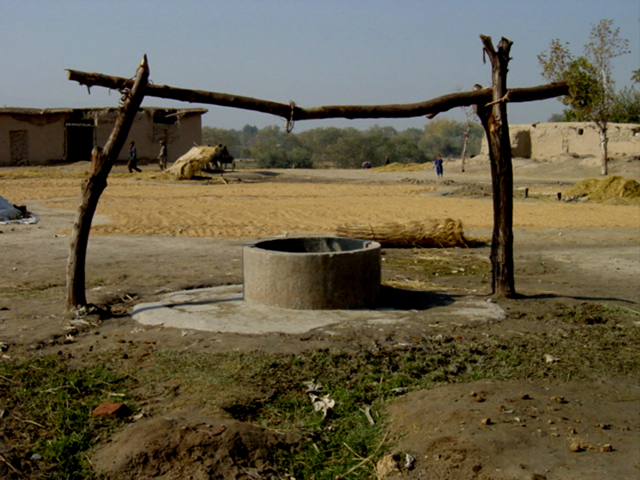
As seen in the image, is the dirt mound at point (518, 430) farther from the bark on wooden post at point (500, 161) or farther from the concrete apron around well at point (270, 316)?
the bark on wooden post at point (500, 161)

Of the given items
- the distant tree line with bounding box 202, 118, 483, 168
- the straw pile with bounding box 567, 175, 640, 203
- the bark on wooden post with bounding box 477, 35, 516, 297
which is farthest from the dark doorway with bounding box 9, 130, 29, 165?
the bark on wooden post with bounding box 477, 35, 516, 297

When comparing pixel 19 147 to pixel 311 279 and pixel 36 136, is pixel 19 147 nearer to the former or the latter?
pixel 36 136

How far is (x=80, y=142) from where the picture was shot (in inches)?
1500

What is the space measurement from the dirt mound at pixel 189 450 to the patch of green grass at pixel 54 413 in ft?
0.53

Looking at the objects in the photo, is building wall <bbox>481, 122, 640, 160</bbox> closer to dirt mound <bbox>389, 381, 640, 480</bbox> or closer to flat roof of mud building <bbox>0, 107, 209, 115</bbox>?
flat roof of mud building <bbox>0, 107, 209, 115</bbox>

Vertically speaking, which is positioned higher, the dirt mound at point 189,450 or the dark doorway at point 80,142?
the dark doorway at point 80,142

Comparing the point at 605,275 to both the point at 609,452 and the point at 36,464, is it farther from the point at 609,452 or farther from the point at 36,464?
the point at 36,464

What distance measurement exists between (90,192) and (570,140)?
3326cm

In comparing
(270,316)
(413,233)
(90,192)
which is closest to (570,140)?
(413,233)

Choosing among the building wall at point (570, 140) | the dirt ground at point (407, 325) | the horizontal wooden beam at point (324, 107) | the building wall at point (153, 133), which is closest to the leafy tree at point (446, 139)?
the building wall at point (570, 140)

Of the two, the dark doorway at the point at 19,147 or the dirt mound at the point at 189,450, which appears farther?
the dark doorway at the point at 19,147

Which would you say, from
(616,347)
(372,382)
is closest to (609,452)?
(372,382)

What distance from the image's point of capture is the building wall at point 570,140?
3428 centimetres

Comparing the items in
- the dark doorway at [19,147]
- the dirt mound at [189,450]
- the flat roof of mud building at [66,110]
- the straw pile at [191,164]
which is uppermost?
the flat roof of mud building at [66,110]
